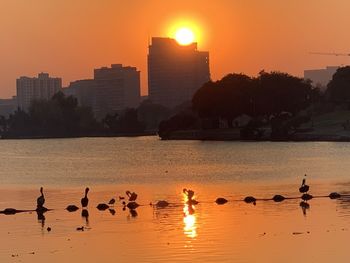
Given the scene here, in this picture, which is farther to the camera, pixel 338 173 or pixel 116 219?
pixel 338 173

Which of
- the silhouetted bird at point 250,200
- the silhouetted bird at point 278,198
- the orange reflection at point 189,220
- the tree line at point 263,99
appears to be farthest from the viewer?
the tree line at point 263,99

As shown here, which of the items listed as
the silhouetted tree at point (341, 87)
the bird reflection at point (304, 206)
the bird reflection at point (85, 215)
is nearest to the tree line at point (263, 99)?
the silhouetted tree at point (341, 87)

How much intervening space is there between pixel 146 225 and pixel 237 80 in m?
129

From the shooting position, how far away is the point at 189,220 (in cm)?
3741

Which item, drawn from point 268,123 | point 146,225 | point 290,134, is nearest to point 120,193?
point 146,225

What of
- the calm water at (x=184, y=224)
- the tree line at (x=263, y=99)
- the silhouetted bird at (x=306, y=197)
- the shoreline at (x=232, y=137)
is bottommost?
the calm water at (x=184, y=224)

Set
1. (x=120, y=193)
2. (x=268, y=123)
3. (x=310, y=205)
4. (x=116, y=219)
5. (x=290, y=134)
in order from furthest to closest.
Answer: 1. (x=268, y=123)
2. (x=290, y=134)
3. (x=120, y=193)
4. (x=310, y=205)
5. (x=116, y=219)

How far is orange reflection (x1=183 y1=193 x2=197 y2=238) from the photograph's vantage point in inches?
1312

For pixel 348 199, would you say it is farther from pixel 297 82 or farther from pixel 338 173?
pixel 297 82

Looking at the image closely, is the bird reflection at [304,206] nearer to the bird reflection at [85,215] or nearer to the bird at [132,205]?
the bird at [132,205]

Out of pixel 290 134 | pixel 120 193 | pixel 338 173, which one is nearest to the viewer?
pixel 120 193

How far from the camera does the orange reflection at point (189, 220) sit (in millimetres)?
33312

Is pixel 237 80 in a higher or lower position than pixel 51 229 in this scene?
higher

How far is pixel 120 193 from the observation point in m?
55.2
